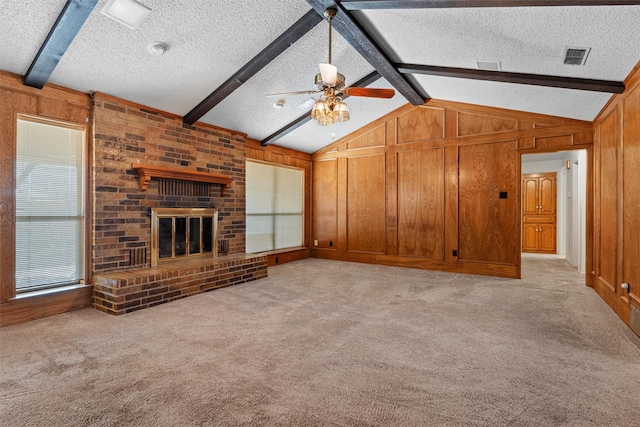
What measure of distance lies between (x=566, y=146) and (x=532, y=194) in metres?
4.28

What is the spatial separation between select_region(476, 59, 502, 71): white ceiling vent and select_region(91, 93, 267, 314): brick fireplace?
12.7 feet

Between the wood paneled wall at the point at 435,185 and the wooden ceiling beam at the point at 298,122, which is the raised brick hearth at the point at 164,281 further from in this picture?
the wood paneled wall at the point at 435,185

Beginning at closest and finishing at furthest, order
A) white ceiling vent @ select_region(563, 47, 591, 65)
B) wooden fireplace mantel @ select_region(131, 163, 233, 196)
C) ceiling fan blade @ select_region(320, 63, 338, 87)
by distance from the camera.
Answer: ceiling fan blade @ select_region(320, 63, 338, 87) < white ceiling vent @ select_region(563, 47, 591, 65) < wooden fireplace mantel @ select_region(131, 163, 233, 196)

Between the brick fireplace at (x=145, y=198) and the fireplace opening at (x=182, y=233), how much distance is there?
79mm

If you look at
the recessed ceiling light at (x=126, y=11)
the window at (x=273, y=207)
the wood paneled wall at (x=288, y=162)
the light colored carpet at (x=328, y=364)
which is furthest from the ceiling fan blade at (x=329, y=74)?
the window at (x=273, y=207)

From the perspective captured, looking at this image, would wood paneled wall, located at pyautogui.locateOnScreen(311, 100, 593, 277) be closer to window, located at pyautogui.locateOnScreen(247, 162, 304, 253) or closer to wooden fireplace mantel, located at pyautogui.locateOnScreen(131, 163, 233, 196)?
window, located at pyautogui.locateOnScreen(247, 162, 304, 253)

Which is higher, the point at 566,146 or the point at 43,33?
the point at 43,33

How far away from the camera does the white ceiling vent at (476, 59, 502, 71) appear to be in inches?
149

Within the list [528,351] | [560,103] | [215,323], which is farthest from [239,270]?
[560,103]

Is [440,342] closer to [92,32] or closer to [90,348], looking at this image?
[90,348]

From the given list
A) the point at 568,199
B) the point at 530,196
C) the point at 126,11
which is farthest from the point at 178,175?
the point at 530,196

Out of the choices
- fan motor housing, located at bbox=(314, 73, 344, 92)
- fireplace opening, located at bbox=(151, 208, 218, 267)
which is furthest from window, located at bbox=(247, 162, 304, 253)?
fan motor housing, located at bbox=(314, 73, 344, 92)

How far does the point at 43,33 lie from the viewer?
2871 mm

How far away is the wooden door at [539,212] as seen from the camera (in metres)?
8.48
